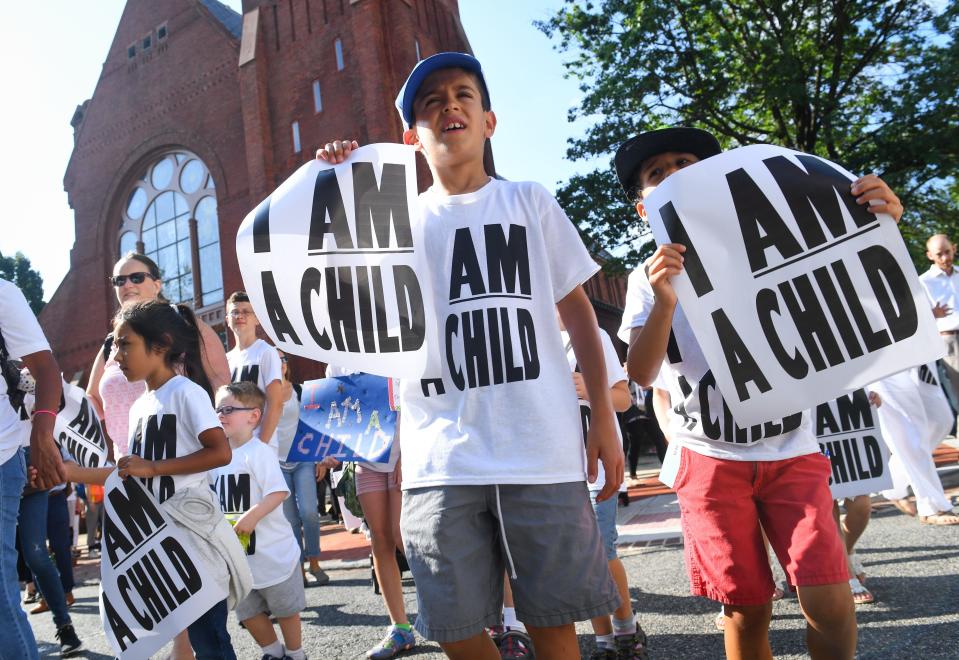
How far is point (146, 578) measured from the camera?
9.30 feet

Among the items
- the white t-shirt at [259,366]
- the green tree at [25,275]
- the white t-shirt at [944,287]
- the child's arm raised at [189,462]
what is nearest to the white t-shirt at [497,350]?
the child's arm raised at [189,462]

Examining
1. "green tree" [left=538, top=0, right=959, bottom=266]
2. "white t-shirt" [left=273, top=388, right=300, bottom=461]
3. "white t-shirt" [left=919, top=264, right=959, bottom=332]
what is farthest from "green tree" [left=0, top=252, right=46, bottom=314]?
"white t-shirt" [left=919, top=264, right=959, bottom=332]

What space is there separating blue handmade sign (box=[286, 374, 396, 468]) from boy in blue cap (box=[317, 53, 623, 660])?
2028 mm

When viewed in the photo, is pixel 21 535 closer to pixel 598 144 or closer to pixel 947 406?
pixel 947 406

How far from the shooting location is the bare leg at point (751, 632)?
2.25m

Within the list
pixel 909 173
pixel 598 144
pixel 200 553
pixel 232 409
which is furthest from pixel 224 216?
pixel 200 553

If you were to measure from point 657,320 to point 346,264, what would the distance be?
1.03m

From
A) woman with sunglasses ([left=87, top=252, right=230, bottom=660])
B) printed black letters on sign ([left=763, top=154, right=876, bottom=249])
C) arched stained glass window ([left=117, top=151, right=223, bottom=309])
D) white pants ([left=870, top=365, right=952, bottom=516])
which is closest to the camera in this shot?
printed black letters on sign ([left=763, top=154, right=876, bottom=249])

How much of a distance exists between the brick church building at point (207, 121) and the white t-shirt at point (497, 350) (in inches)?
682

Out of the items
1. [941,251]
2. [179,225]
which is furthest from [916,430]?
[179,225]

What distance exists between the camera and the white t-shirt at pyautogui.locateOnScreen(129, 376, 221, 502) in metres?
2.89

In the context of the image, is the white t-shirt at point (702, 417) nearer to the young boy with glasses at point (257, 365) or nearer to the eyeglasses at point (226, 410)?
the eyeglasses at point (226, 410)

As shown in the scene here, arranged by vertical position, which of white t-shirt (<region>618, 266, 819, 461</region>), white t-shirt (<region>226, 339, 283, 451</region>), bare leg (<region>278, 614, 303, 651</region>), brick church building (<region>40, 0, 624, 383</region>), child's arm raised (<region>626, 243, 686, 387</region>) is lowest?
bare leg (<region>278, 614, 303, 651</region>)

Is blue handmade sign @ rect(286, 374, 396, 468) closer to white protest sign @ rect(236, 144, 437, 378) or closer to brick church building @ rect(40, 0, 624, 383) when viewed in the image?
white protest sign @ rect(236, 144, 437, 378)
